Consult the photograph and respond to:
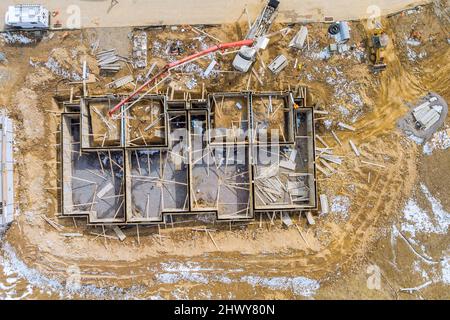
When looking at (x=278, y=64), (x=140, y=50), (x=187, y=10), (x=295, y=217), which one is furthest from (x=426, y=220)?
(x=140, y=50)

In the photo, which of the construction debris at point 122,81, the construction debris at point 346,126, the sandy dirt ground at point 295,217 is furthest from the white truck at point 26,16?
the construction debris at point 346,126

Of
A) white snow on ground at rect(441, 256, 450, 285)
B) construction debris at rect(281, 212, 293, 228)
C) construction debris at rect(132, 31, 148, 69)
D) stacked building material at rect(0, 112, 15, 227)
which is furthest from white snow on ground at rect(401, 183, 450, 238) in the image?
stacked building material at rect(0, 112, 15, 227)

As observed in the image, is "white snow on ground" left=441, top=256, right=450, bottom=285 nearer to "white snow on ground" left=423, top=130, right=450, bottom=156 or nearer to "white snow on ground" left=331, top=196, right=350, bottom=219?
"white snow on ground" left=331, top=196, right=350, bottom=219

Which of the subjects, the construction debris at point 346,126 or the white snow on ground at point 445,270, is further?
the construction debris at point 346,126

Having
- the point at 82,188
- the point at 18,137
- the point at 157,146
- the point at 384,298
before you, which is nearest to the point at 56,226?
the point at 82,188

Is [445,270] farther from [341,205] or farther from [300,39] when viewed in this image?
[300,39]

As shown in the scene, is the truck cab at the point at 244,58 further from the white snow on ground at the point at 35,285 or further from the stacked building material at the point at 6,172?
the white snow on ground at the point at 35,285
